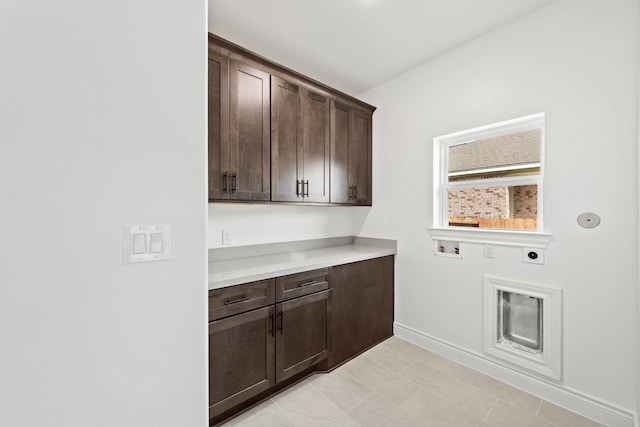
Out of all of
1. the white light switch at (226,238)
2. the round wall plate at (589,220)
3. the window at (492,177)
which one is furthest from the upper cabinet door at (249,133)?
the round wall plate at (589,220)

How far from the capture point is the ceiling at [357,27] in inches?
71.6

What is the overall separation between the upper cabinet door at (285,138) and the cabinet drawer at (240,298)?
2.34 ft

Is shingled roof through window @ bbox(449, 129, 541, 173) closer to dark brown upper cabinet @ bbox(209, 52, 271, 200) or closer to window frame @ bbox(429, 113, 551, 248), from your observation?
window frame @ bbox(429, 113, 551, 248)

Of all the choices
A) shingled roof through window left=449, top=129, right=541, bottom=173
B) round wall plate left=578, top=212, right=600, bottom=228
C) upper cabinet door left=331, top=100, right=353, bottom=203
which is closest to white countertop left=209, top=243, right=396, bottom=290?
upper cabinet door left=331, top=100, right=353, bottom=203

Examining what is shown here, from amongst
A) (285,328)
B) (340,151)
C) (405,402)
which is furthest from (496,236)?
(285,328)

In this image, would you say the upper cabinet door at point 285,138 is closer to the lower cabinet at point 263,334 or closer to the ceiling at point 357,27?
the ceiling at point 357,27

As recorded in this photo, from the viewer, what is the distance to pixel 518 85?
197cm
